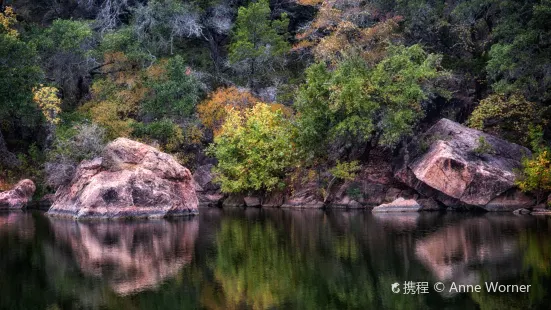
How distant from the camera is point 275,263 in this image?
20078mm

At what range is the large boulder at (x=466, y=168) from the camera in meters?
34.8

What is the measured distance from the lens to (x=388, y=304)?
1475cm

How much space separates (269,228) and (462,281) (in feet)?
45.5

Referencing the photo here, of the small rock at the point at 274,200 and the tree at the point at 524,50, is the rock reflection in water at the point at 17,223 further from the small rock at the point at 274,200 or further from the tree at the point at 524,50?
the tree at the point at 524,50

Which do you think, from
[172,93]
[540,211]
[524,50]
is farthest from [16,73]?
[540,211]

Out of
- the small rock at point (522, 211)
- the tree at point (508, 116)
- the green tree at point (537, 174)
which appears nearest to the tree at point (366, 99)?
the tree at point (508, 116)

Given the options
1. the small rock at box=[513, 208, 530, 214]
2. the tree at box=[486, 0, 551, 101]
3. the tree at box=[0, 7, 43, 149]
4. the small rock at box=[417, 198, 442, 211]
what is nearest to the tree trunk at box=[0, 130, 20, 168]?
the tree at box=[0, 7, 43, 149]

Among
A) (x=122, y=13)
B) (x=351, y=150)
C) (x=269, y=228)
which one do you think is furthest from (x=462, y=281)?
(x=122, y=13)

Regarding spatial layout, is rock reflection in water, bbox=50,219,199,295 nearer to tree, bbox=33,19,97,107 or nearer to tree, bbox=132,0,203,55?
tree, bbox=33,19,97,107

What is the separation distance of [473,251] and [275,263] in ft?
22.1

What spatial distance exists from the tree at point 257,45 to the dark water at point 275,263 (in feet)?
67.1

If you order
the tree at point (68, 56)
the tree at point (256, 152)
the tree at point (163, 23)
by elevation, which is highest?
the tree at point (163, 23)

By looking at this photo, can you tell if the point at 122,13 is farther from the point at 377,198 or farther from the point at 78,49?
the point at 377,198

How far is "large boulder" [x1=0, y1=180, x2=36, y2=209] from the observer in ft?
136
